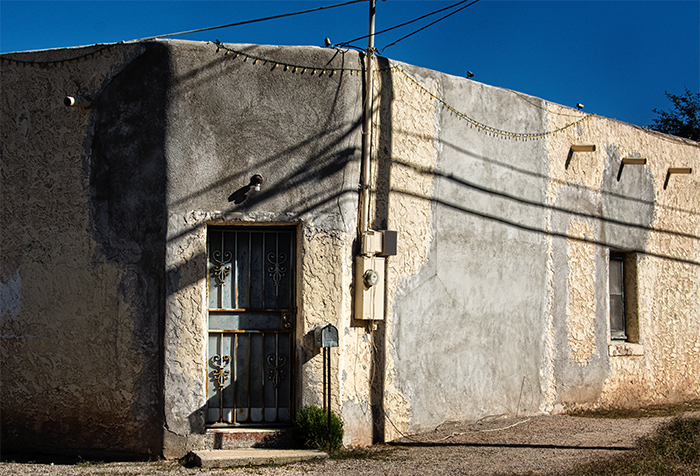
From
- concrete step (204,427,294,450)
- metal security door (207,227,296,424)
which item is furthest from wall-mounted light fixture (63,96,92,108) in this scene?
concrete step (204,427,294,450)

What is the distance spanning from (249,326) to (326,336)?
793 millimetres

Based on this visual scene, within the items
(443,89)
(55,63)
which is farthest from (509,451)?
(55,63)

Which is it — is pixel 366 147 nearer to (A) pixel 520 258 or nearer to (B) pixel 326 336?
(B) pixel 326 336

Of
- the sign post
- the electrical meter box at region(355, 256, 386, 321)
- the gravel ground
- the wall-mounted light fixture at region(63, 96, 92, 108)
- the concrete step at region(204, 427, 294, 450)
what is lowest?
the gravel ground

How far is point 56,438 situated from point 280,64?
403cm

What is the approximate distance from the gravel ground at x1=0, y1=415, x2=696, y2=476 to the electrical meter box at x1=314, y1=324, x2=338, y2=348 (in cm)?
99

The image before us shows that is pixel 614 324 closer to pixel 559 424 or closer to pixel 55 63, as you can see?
pixel 559 424

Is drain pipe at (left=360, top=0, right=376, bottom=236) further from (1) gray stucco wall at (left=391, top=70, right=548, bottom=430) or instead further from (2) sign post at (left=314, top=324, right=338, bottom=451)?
(2) sign post at (left=314, top=324, right=338, bottom=451)

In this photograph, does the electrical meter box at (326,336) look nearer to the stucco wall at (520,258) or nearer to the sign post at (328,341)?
the sign post at (328,341)

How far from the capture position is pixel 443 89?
7.41m

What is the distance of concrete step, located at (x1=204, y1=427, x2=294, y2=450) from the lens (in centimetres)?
609

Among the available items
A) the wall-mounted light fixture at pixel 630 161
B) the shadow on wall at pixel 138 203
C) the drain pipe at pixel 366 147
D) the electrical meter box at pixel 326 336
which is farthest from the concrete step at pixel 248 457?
the wall-mounted light fixture at pixel 630 161

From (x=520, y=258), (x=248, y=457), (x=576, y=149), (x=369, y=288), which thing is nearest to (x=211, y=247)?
(x=369, y=288)

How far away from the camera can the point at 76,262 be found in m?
6.39
